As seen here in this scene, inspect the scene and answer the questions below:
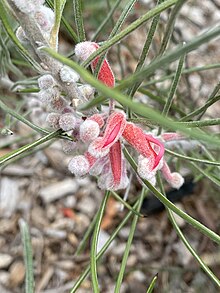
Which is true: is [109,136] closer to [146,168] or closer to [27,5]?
[146,168]

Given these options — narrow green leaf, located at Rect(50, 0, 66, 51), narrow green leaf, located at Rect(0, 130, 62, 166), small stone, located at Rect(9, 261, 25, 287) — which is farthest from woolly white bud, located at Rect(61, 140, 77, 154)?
small stone, located at Rect(9, 261, 25, 287)

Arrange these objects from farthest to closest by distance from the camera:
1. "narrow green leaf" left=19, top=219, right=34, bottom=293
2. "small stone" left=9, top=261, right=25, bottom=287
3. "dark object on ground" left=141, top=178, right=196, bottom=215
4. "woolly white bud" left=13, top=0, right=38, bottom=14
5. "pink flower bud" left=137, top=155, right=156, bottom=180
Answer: "dark object on ground" left=141, top=178, right=196, bottom=215
"small stone" left=9, top=261, right=25, bottom=287
"narrow green leaf" left=19, top=219, right=34, bottom=293
"pink flower bud" left=137, top=155, right=156, bottom=180
"woolly white bud" left=13, top=0, right=38, bottom=14

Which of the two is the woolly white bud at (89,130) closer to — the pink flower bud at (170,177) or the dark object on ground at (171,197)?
the pink flower bud at (170,177)

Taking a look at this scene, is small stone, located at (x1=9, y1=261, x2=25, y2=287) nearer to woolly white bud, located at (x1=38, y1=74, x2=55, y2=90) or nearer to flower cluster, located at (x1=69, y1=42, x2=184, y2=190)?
flower cluster, located at (x1=69, y1=42, x2=184, y2=190)

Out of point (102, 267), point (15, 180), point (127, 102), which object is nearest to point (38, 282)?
point (102, 267)

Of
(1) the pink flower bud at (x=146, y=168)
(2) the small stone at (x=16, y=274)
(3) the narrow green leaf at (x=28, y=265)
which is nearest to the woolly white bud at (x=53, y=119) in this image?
(1) the pink flower bud at (x=146, y=168)

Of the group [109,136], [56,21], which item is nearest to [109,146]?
[109,136]
